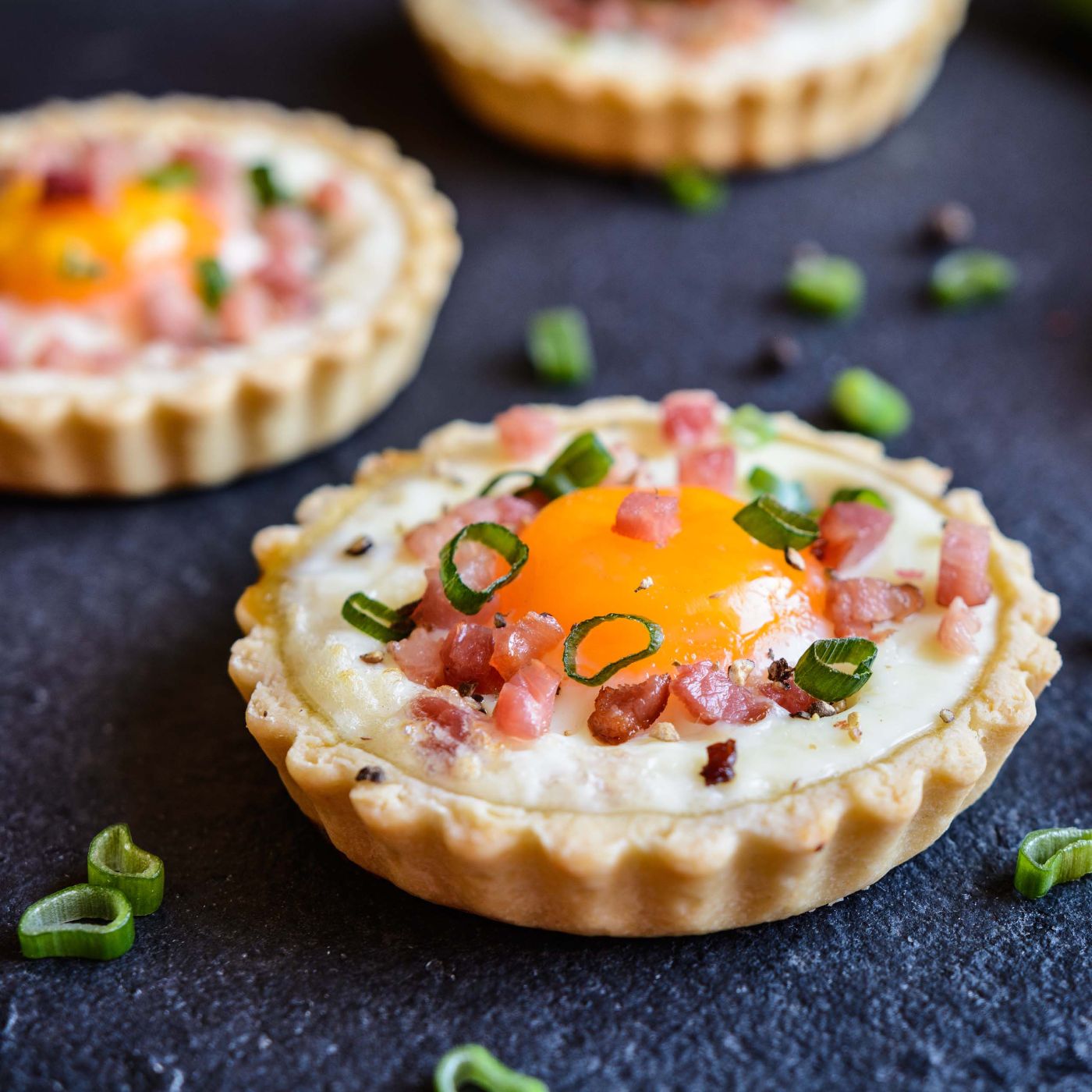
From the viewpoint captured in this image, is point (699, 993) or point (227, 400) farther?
point (227, 400)

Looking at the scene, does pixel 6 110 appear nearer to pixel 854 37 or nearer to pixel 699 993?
pixel 854 37

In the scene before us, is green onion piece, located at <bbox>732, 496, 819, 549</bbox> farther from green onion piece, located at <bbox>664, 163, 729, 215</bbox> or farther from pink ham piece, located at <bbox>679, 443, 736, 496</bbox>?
green onion piece, located at <bbox>664, 163, 729, 215</bbox>

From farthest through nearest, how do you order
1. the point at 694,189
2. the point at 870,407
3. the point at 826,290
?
1. the point at 694,189
2. the point at 826,290
3. the point at 870,407

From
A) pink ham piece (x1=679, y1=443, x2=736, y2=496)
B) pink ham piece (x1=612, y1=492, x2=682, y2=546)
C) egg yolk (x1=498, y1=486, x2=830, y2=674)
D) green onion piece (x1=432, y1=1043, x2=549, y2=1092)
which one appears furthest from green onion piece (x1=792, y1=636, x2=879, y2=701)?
green onion piece (x1=432, y1=1043, x2=549, y2=1092)

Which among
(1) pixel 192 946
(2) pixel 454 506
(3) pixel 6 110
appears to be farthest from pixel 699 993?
(3) pixel 6 110

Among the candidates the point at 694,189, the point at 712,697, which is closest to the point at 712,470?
the point at 712,697

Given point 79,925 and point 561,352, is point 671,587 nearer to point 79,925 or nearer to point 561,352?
point 79,925
